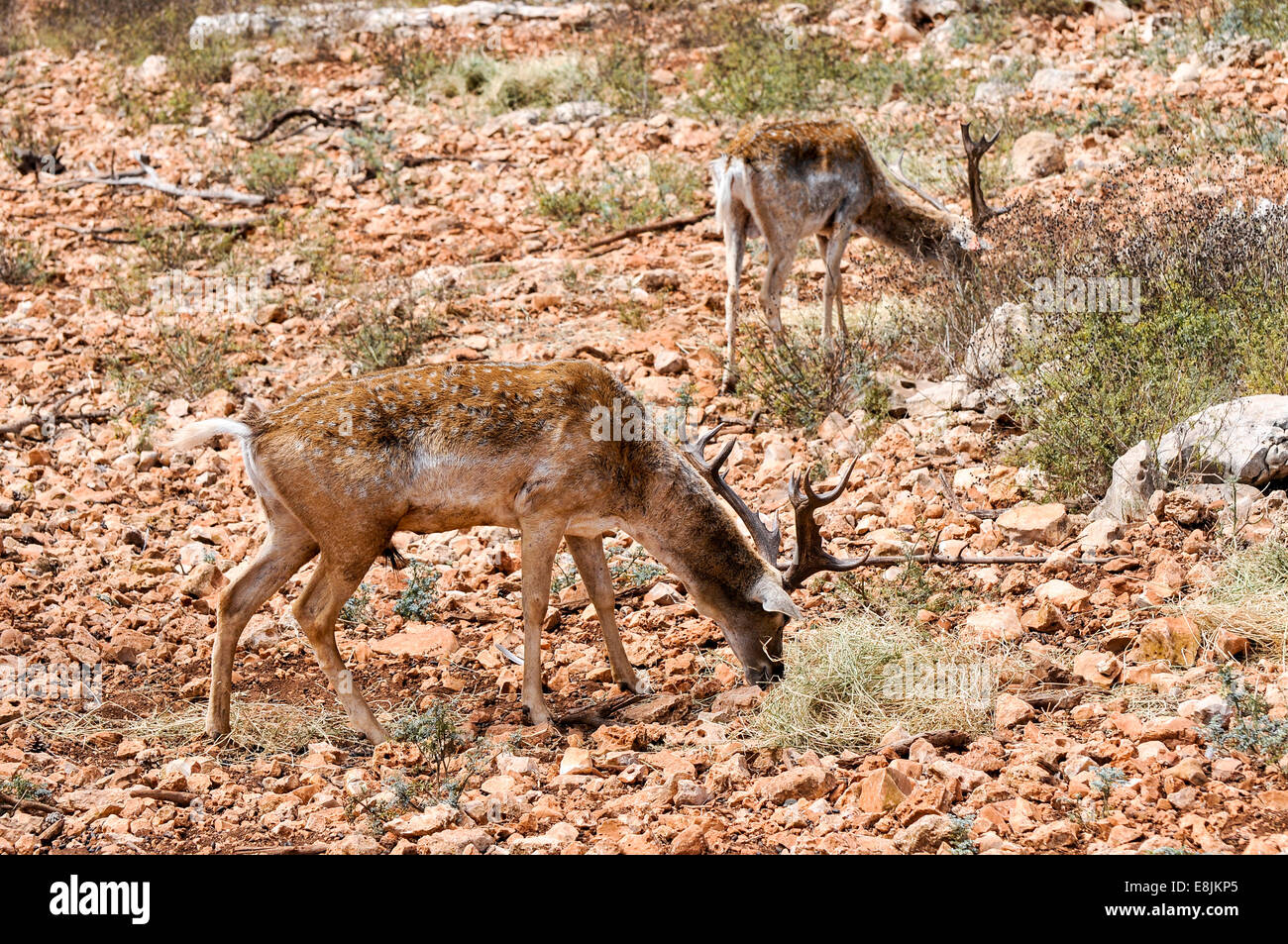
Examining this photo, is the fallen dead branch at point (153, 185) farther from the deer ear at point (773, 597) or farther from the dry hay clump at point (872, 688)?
the dry hay clump at point (872, 688)

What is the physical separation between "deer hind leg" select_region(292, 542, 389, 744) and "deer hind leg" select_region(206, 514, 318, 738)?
6.2 inches

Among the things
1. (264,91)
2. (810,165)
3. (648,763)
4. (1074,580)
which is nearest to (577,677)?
(648,763)

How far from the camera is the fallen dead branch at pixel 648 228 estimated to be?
42.5 ft

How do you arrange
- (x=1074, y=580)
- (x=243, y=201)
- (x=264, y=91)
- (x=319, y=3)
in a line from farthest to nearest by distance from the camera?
(x=319, y=3)
(x=264, y=91)
(x=243, y=201)
(x=1074, y=580)

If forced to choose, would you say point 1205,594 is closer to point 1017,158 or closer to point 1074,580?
point 1074,580

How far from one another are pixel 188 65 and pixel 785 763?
16.5 metres

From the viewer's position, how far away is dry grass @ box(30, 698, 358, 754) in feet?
20.1

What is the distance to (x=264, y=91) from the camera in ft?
57.1

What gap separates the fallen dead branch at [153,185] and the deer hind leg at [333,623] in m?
9.25

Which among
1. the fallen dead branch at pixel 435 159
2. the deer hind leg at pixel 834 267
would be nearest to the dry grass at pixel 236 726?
the deer hind leg at pixel 834 267

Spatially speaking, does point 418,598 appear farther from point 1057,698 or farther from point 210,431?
point 1057,698
